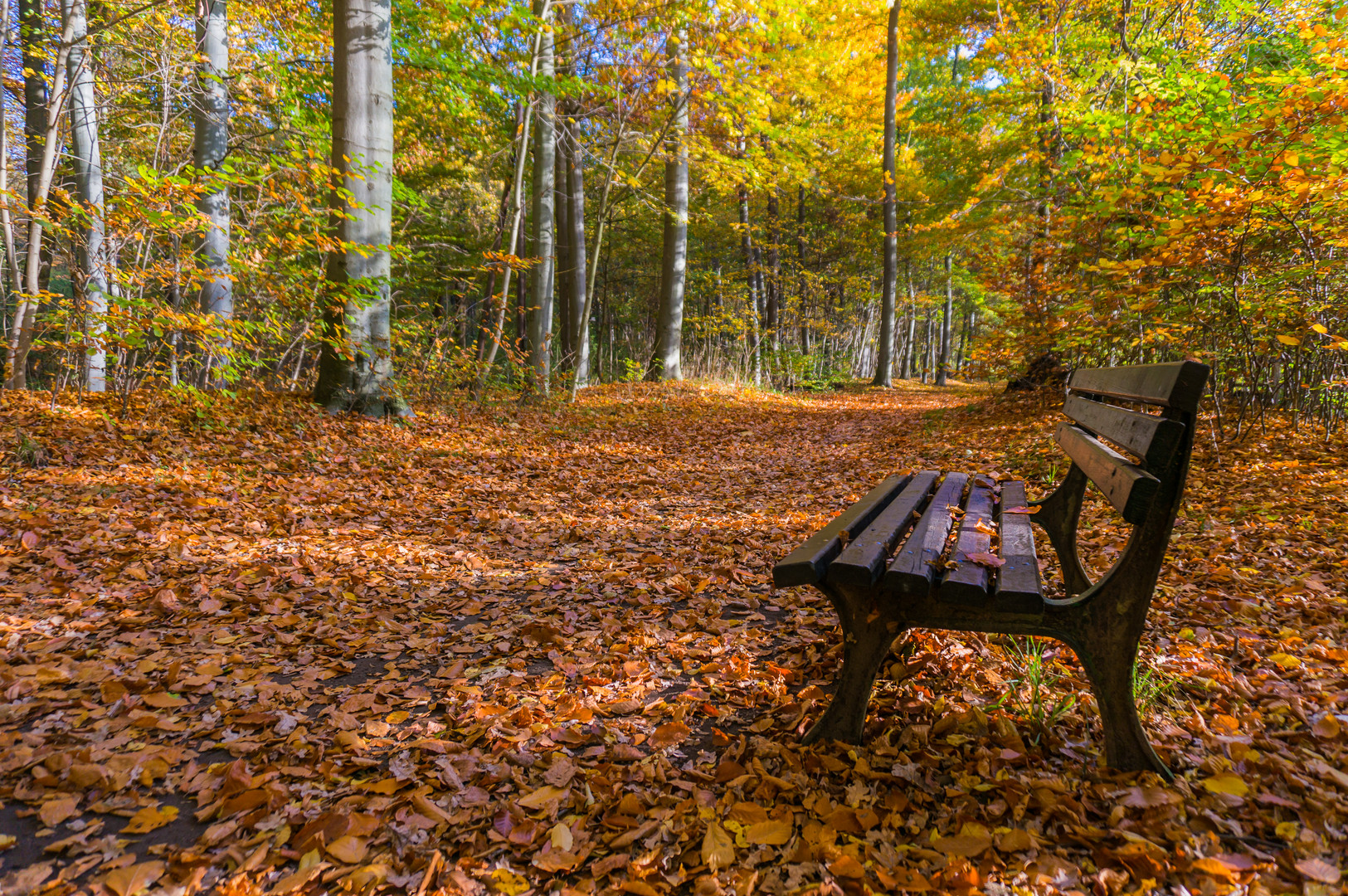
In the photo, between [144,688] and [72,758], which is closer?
[72,758]

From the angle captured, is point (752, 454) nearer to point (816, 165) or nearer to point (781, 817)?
point (781, 817)

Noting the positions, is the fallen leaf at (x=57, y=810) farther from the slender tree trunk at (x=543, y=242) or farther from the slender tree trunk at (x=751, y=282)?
the slender tree trunk at (x=751, y=282)

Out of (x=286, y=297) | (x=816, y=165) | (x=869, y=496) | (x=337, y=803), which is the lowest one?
(x=337, y=803)

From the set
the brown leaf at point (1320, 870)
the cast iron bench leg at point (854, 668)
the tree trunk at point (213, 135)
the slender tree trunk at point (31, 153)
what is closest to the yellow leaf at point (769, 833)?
the cast iron bench leg at point (854, 668)

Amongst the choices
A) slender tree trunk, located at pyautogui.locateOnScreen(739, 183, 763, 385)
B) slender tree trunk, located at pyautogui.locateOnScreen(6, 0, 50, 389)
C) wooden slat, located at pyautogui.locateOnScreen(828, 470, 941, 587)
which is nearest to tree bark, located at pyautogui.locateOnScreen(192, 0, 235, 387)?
slender tree trunk, located at pyautogui.locateOnScreen(6, 0, 50, 389)

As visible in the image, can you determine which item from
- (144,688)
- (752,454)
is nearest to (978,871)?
(144,688)

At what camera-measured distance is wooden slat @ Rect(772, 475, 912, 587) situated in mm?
1679

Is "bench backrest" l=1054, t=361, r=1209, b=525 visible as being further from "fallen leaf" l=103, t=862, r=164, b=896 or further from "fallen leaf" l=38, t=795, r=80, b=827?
"fallen leaf" l=38, t=795, r=80, b=827

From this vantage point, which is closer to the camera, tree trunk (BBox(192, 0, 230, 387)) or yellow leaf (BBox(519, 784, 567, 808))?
yellow leaf (BBox(519, 784, 567, 808))

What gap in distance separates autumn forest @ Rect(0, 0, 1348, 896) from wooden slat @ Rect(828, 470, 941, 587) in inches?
0.7

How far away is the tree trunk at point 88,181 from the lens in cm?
549

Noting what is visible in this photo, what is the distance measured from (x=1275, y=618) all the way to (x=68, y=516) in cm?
581

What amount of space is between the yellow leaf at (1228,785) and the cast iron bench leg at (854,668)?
837mm

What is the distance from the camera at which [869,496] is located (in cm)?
273
